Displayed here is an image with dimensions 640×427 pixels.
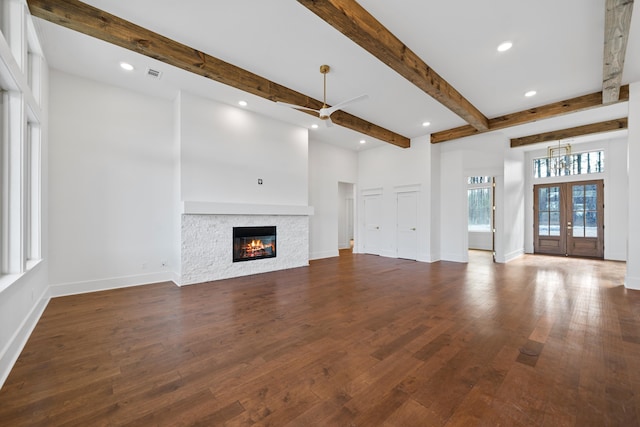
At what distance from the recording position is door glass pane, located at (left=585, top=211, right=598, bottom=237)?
7.94m

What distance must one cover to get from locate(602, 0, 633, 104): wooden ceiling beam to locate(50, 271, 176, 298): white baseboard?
6958mm

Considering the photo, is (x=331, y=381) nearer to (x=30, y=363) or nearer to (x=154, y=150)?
(x=30, y=363)

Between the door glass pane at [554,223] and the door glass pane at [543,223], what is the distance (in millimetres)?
75

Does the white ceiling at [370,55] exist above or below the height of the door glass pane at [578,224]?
above

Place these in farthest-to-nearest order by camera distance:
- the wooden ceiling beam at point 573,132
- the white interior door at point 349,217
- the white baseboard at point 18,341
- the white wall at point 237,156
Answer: the white interior door at point 349,217 → the wooden ceiling beam at point 573,132 → the white wall at point 237,156 → the white baseboard at point 18,341

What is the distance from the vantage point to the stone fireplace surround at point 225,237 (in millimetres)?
4883

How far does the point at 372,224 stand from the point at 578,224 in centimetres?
620

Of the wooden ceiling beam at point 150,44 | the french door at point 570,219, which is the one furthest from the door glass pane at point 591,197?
the wooden ceiling beam at point 150,44

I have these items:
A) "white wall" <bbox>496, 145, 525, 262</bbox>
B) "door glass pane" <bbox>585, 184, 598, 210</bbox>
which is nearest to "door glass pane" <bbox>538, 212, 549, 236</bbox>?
"white wall" <bbox>496, 145, 525, 262</bbox>

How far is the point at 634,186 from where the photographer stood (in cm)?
459

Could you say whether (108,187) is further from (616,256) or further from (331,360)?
(616,256)

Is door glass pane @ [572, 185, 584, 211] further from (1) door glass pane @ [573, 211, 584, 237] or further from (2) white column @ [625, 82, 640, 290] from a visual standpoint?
(2) white column @ [625, 82, 640, 290]

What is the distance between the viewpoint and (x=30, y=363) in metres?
2.29

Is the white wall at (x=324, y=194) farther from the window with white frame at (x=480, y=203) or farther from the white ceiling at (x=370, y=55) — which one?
the window with white frame at (x=480, y=203)
